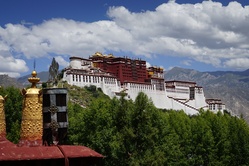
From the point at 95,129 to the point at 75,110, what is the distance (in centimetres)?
974

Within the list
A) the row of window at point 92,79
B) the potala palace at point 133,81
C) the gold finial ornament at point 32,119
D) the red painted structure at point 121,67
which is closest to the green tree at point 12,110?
the gold finial ornament at point 32,119

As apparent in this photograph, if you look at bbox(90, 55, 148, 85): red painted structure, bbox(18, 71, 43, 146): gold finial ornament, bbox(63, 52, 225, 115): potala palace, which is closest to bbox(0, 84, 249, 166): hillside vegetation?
bbox(18, 71, 43, 146): gold finial ornament

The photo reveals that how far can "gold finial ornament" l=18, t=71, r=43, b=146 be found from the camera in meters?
13.3

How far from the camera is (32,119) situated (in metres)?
13.5

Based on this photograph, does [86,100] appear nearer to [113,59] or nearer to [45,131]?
[113,59]

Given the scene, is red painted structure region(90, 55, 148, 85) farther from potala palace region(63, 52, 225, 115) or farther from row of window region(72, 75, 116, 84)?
row of window region(72, 75, 116, 84)

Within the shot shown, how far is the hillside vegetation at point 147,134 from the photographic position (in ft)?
96.3

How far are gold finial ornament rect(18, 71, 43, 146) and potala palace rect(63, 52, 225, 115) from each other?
9248 centimetres

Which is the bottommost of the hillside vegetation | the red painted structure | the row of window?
the hillside vegetation

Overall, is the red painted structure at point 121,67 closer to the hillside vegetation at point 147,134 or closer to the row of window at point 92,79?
the row of window at point 92,79

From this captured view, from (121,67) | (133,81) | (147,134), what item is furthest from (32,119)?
(121,67)

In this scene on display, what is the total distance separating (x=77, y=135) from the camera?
34531 mm

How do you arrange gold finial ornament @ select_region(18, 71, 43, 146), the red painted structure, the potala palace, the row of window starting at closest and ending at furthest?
gold finial ornament @ select_region(18, 71, 43, 146) < the row of window < the potala palace < the red painted structure

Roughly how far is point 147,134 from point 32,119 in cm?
1663
